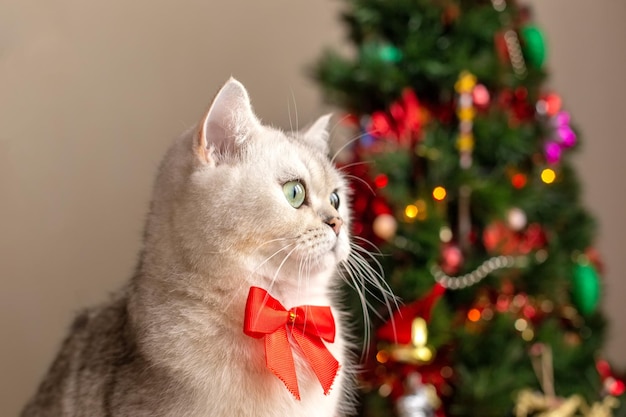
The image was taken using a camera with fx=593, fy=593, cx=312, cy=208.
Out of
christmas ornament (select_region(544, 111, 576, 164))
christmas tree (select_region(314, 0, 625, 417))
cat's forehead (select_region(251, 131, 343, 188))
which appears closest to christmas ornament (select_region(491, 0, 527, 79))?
christmas tree (select_region(314, 0, 625, 417))

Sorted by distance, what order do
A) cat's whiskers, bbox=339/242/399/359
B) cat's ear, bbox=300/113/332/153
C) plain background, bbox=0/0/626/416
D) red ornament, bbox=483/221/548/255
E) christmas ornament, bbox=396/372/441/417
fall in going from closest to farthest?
1. cat's whiskers, bbox=339/242/399/359
2. cat's ear, bbox=300/113/332/153
3. christmas ornament, bbox=396/372/441/417
4. red ornament, bbox=483/221/548/255
5. plain background, bbox=0/0/626/416

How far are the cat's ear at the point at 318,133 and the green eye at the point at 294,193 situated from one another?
0.18 meters

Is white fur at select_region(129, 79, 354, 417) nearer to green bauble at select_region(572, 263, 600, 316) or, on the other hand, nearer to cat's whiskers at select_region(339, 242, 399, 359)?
cat's whiskers at select_region(339, 242, 399, 359)

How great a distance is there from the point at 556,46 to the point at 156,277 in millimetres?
1522

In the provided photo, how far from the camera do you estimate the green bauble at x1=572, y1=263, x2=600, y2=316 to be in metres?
1.25

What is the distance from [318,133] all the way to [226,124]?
0.75ft

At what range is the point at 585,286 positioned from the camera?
125 centimetres

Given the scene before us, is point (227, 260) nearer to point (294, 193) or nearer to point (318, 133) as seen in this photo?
point (294, 193)

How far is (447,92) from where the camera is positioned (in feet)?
3.92

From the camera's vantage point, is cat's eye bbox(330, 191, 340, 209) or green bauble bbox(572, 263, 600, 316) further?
green bauble bbox(572, 263, 600, 316)

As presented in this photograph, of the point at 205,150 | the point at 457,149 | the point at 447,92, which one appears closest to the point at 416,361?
the point at 457,149

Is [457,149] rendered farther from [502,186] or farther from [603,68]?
[603,68]

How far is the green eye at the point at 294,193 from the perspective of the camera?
70cm

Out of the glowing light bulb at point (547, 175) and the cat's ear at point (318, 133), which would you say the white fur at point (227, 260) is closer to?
the cat's ear at point (318, 133)
